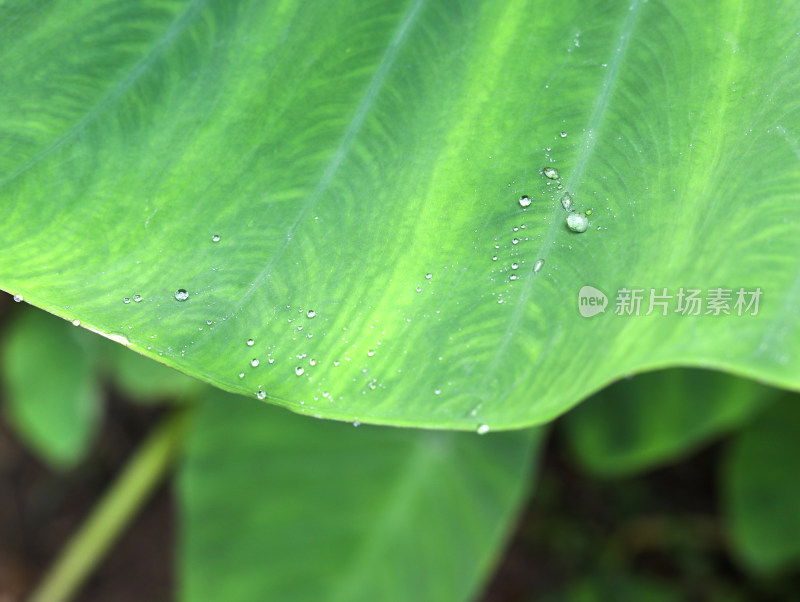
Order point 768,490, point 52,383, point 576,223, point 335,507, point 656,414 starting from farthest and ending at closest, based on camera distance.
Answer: point 52,383
point 768,490
point 656,414
point 335,507
point 576,223

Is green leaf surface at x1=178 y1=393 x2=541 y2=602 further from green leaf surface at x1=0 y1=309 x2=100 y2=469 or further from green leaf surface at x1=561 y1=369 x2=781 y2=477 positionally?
green leaf surface at x1=0 y1=309 x2=100 y2=469

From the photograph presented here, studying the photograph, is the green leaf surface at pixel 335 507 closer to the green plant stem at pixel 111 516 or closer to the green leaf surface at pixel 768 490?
the green plant stem at pixel 111 516

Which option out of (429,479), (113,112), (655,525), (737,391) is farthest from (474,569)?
(113,112)

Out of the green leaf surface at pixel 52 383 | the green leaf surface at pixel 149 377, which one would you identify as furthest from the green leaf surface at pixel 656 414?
the green leaf surface at pixel 52 383

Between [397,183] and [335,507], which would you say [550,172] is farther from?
[335,507]

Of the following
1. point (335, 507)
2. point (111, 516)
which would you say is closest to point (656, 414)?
point (335, 507)

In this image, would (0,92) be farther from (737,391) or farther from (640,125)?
(737,391)
